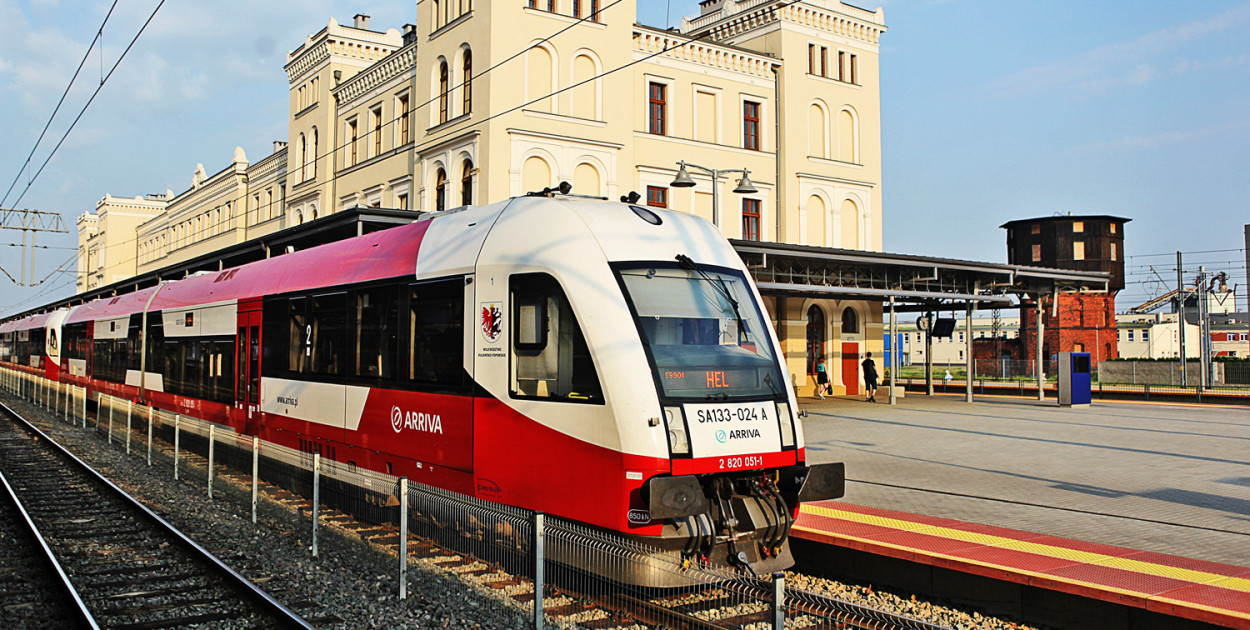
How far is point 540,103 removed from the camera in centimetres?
2997

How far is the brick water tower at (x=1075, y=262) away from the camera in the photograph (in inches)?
2699

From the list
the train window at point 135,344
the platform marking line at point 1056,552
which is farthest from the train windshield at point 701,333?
the train window at point 135,344

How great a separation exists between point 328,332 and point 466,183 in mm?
19570

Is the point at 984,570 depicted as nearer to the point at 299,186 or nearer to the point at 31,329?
the point at 31,329

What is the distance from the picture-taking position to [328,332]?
1173 centimetres

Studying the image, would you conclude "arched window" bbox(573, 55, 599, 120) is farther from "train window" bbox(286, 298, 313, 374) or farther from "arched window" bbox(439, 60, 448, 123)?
"train window" bbox(286, 298, 313, 374)

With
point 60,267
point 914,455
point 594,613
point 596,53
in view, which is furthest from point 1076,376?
point 60,267

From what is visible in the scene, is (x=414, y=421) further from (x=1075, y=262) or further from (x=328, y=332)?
(x=1075, y=262)

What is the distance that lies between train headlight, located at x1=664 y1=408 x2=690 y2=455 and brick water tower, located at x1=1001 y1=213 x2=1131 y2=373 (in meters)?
66.7

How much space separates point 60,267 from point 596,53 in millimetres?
43133

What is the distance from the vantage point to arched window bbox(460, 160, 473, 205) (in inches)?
1198

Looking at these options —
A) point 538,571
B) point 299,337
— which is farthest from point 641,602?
point 299,337

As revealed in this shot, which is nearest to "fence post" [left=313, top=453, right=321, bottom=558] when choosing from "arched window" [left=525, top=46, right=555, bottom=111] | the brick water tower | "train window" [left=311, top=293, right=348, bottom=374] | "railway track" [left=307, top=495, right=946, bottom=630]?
"railway track" [left=307, top=495, right=946, bottom=630]

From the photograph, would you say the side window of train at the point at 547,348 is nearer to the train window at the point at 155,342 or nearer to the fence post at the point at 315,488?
the fence post at the point at 315,488
